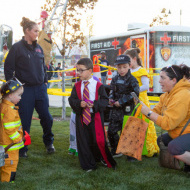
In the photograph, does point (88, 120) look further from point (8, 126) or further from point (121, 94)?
point (8, 126)

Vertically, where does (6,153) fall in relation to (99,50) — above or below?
below

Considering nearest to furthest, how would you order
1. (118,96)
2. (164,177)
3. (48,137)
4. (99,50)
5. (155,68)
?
(164,177) < (118,96) < (48,137) < (155,68) < (99,50)

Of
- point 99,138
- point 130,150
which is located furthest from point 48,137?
point 130,150

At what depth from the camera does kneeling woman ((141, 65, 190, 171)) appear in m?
3.87

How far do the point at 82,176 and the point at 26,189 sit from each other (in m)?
0.77

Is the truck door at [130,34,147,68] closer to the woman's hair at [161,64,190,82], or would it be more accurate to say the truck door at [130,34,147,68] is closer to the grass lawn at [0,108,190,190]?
the grass lawn at [0,108,190,190]

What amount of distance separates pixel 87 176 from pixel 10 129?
1162mm

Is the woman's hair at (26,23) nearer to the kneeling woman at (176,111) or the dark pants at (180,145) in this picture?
the kneeling woman at (176,111)

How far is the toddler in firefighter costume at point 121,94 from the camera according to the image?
4.83m

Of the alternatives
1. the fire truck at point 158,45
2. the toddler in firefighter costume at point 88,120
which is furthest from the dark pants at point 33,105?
the fire truck at point 158,45

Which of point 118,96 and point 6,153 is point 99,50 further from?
point 6,153

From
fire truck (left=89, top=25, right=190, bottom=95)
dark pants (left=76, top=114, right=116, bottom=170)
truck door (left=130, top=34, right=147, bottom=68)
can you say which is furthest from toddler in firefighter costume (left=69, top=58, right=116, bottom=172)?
truck door (left=130, top=34, right=147, bottom=68)

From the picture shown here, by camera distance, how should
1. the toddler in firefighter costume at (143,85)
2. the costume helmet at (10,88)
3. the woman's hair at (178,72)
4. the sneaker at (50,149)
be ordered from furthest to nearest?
the sneaker at (50,149) → the toddler in firefighter costume at (143,85) → the woman's hair at (178,72) → the costume helmet at (10,88)

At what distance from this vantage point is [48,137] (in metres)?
5.43
